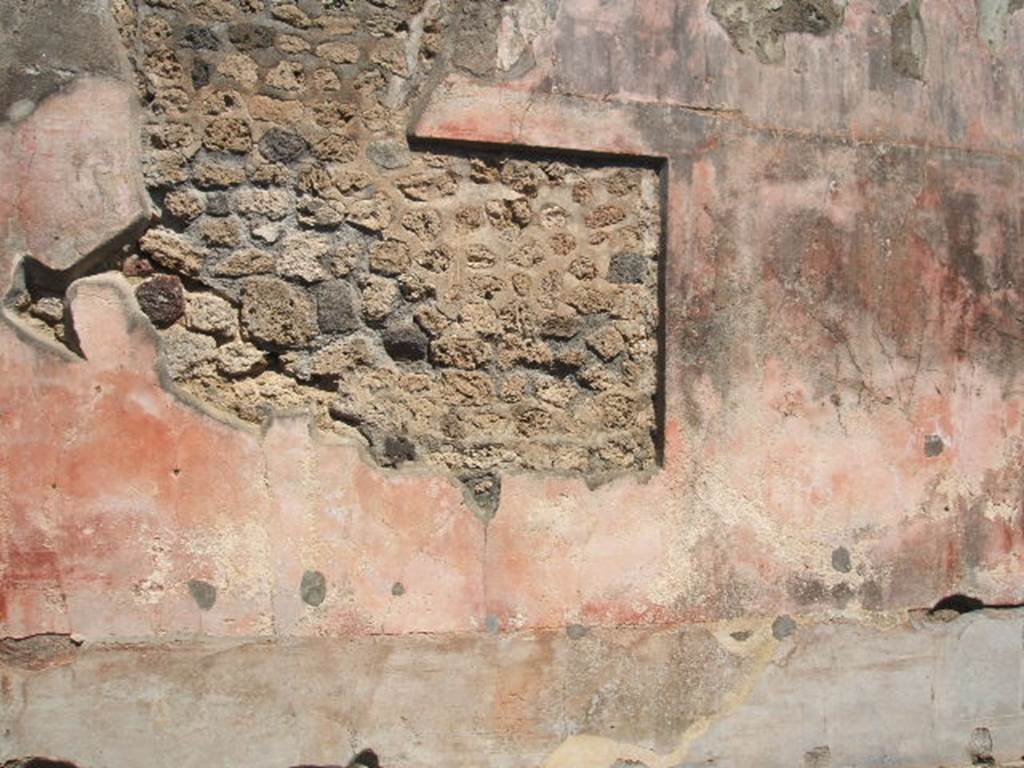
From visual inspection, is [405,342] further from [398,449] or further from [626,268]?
[626,268]

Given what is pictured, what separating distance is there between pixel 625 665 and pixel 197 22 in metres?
2.28

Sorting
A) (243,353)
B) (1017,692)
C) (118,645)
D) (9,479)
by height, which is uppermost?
(243,353)

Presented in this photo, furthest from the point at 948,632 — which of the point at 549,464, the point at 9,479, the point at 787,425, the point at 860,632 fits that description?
the point at 9,479

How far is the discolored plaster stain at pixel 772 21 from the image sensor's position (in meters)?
3.80

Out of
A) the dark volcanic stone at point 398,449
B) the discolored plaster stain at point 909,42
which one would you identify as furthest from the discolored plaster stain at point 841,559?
the discolored plaster stain at point 909,42

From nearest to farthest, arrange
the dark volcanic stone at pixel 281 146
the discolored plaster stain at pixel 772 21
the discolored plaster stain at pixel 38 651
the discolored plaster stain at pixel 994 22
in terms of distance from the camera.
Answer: the discolored plaster stain at pixel 38 651 → the dark volcanic stone at pixel 281 146 → the discolored plaster stain at pixel 772 21 → the discolored plaster stain at pixel 994 22

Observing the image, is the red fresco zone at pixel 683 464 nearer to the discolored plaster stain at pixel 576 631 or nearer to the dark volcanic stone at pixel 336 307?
the discolored plaster stain at pixel 576 631

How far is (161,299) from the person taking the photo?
3285mm

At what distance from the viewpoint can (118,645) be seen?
319 centimetres

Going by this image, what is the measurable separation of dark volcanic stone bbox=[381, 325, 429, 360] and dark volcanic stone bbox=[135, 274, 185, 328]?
59 cm

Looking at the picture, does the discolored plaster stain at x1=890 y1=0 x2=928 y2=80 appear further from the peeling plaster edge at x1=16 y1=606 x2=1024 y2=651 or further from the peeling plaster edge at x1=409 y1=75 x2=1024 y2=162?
the peeling plaster edge at x1=16 y1=606 x2=1024 y2=651

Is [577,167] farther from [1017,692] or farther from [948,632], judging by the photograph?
[1017,692]

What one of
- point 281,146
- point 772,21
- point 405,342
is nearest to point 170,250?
point 281,146

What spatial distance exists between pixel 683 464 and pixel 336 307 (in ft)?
3.91
